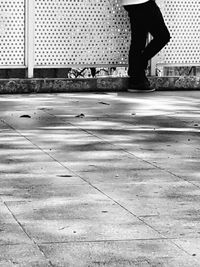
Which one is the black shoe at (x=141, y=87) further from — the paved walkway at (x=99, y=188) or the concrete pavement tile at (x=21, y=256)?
the concrete pavement tile at (x=21, y=256)

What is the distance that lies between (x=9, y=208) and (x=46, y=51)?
7.84 metres

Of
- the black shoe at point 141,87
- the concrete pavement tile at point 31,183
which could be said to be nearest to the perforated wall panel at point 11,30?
the black shoe at point 141,87

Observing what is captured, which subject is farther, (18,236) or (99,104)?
(99,104)

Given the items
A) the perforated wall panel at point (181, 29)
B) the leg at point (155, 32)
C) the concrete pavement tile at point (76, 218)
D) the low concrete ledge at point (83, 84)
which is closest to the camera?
the concrete pavement tile at point (76, 218)

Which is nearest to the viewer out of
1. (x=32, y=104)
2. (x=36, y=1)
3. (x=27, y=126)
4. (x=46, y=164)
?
(x=46, y=164)

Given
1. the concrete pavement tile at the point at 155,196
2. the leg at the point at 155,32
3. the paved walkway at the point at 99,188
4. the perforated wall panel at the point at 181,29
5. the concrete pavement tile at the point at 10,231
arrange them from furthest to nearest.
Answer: the perforated wall panel at the point at 181,29, the leg at the point at 155,32, the concrete pavement tile at the point at 155,196, the concrete pavement tile at the point at 10,231, the paved walkway at the point at 99,188

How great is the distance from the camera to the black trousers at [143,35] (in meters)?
12.4

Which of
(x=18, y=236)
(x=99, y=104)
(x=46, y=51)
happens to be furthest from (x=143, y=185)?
(x=46, y=51)

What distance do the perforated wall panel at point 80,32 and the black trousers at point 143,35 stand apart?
51cm

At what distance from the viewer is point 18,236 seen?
460 cm

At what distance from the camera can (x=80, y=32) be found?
1302 cm

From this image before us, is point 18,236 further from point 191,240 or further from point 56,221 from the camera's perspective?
point 191,240

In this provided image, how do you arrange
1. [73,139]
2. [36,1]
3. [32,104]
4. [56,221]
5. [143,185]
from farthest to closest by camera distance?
1. [36,1]
2. [32,104]
3. [73,139]
4. [143,185]
5. [56,221]

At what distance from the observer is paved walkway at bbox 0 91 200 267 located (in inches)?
172
